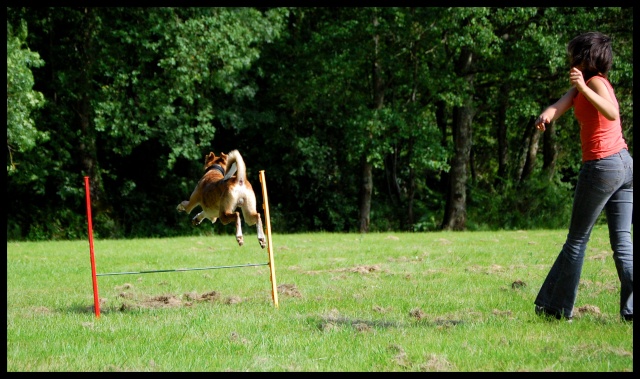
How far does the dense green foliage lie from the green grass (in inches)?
380

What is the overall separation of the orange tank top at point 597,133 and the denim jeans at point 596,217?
2.4 inches

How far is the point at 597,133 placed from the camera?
629cm

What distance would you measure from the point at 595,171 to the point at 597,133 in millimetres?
331

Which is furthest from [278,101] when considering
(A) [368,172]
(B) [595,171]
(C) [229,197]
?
(B) [595,171]

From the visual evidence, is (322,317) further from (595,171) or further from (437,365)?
(595,171)

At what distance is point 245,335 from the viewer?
268 inches

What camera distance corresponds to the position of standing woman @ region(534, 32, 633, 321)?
20.5 ft

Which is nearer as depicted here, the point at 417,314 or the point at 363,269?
the point at 417,314

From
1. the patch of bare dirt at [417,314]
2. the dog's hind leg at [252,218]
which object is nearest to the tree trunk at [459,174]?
the patch of bare dirt at [417,314]

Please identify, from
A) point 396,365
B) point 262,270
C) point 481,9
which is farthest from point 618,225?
point 481,9

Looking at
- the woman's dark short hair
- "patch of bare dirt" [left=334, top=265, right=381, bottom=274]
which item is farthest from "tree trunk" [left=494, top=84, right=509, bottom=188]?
the woman's dark short hair

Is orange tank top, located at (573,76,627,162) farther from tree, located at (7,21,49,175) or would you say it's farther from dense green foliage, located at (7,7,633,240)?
tree, located at (7,21,49,175)

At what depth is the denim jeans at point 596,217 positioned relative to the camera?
20.5 feet

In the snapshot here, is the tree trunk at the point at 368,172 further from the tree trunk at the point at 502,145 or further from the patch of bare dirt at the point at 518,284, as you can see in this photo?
the patch of bare dirt at the point at 518,284
